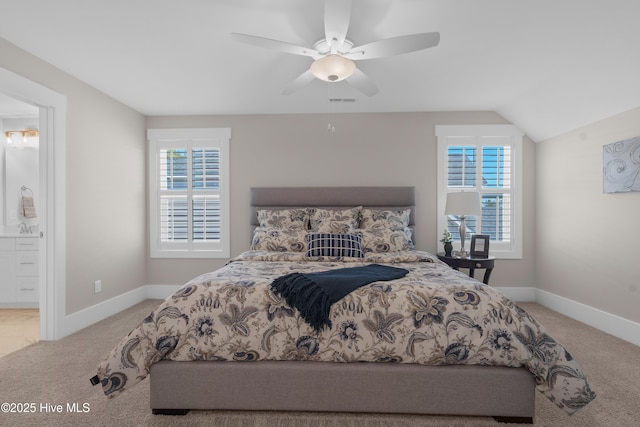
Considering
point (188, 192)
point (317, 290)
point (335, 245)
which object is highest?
point (188, 192)

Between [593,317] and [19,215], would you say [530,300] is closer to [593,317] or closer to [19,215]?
[593,317]

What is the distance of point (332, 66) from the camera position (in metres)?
2.15

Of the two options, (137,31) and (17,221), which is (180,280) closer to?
(17,221)

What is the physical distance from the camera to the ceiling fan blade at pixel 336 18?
174 cm

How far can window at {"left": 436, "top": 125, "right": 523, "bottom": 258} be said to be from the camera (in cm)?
416

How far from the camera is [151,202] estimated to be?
4383 millimetres

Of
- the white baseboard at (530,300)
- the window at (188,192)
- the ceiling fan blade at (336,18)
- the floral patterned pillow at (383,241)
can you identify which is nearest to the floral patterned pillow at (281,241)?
the floral patterned pillow at (383,241)

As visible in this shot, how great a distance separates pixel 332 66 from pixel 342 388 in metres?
1.97

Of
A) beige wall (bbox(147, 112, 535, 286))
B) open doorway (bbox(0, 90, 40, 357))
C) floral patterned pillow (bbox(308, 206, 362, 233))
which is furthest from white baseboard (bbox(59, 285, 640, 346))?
floral patterned pillow (bbox(308, 206, 362, 233))

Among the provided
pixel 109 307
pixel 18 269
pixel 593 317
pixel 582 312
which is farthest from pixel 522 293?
pixel 18 269

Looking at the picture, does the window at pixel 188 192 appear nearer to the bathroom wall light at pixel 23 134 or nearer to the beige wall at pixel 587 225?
the bathroom wall light at pixel 23 134

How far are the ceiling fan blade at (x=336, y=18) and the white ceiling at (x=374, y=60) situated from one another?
22cm

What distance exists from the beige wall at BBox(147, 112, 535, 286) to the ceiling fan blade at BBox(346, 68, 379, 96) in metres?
1.47

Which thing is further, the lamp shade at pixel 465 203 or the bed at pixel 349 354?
the lamp shade at pixel 465 203
